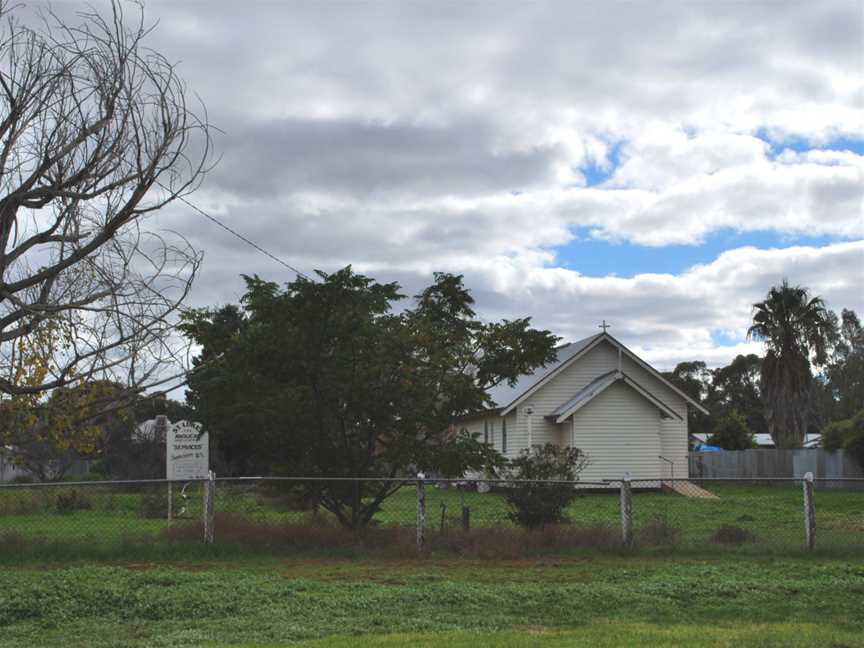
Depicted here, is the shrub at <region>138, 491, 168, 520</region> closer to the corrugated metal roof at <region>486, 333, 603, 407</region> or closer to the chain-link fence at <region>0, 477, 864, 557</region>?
the chain-link fence at <region>0, 477, 864, 557</region>

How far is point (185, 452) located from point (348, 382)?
26.7 ft

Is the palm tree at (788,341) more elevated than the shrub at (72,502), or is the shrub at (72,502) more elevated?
the palm tree at (788,341)

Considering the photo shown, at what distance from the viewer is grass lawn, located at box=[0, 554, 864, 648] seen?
337 inches

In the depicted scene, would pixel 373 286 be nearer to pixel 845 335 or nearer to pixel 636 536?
pixel 636 536

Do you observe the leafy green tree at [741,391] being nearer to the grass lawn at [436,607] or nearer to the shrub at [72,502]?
the shrub at [72,502]

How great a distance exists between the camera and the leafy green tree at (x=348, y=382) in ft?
51.6

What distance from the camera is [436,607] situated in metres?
10.1

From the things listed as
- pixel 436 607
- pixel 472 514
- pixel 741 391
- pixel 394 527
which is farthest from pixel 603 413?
pixel 741 391

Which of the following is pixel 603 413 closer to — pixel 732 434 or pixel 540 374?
pixel 540 374

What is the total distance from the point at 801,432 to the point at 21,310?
5216 cm

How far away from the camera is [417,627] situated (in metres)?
9.04

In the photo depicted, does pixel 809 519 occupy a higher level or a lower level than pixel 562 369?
lower

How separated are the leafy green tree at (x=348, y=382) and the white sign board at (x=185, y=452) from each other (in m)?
5.99

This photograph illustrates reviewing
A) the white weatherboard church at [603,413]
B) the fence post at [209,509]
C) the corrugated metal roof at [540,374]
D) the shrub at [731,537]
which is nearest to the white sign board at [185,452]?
the fence post at [209,509]
